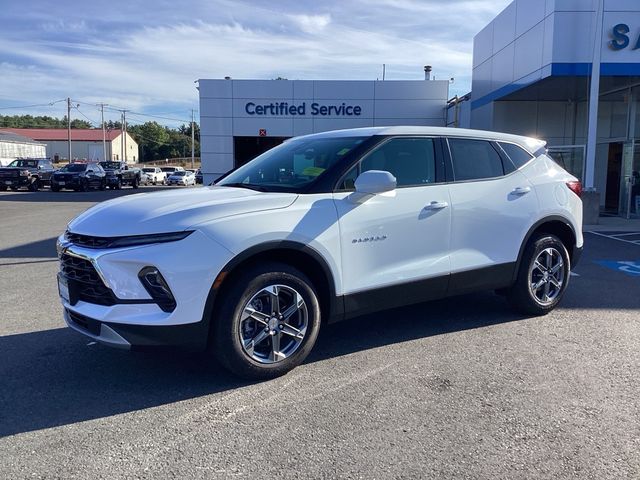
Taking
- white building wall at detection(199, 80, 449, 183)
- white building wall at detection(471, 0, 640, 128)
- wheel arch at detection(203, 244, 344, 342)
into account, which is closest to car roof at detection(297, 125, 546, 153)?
wheel arch at detection(203, 244, 344, 342)

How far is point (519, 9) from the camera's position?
57.4 feet

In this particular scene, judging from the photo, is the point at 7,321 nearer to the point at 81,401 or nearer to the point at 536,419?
the point at 81,401

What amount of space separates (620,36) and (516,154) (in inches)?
467

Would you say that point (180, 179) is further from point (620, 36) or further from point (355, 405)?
point (355, 405)

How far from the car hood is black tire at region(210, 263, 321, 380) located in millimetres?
459

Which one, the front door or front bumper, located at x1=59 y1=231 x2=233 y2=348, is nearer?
front bumper, located at x1=59 y1=231 x2=233 y2=348

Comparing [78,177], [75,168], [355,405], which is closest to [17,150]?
[75,168]

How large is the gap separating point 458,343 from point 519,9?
15707 millimetres

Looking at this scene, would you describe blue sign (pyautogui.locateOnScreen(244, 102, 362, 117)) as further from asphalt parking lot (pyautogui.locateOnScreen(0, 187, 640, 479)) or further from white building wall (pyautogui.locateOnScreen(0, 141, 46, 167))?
white building wall (pyautogui.locateOnScreen(0, 141, 46, 167))

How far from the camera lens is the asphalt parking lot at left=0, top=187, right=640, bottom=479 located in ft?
9.99

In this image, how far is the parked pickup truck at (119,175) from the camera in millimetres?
38594

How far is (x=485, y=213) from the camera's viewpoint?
5.16 metres

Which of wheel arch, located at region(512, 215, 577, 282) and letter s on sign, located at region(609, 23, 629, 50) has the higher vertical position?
letter s on sign, located at region(609, 23, 629, 50)

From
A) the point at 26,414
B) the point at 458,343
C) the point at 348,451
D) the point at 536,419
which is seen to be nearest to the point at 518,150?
the point at 458,343
